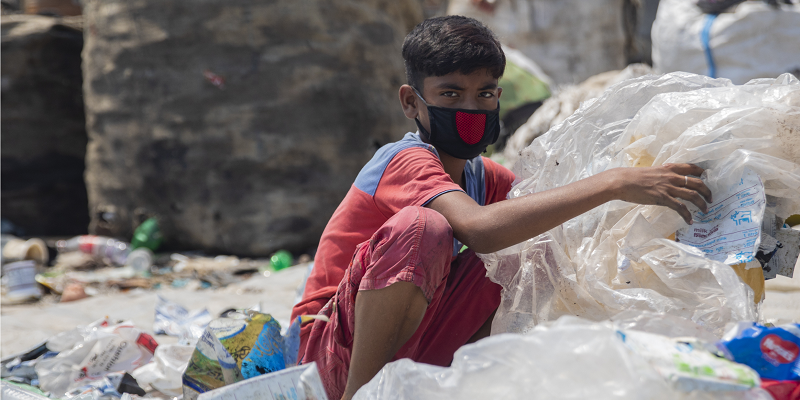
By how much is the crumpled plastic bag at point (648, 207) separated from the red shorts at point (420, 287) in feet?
0.27

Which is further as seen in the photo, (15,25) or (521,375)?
(15,25)

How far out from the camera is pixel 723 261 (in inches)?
44.7

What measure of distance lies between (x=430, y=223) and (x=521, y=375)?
377 mm

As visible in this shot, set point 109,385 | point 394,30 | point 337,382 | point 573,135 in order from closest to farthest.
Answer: point 337,382, point 573,135, point 109,385, point 394,30

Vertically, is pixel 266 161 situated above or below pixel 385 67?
below

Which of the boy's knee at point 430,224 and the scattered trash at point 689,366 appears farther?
the boy's knee at point 430,224

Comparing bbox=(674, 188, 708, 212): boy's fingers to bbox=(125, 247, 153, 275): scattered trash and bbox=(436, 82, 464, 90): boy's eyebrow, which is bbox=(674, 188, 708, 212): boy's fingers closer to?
bbox=(436, 82, 464, 90): boy's eyebrow

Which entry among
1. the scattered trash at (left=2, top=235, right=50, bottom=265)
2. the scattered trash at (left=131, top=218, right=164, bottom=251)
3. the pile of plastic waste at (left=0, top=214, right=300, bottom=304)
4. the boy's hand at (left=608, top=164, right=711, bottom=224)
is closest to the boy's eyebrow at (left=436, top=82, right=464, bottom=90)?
the boy's hand at (left=608, top=164, right=711, bottom=224)

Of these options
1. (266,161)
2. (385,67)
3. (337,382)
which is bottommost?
(266,161)

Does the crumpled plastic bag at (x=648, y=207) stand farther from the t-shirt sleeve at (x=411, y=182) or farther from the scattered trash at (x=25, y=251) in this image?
the scattered trash at (x=25, y=251)

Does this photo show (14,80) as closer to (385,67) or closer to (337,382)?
(385,67)

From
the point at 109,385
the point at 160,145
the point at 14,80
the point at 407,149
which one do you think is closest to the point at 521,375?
the point at 407,149

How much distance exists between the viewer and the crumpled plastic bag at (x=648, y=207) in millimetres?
1165

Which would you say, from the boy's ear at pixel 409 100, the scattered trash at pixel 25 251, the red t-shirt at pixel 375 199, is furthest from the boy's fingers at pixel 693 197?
the scattered trash at pixel 25 251
